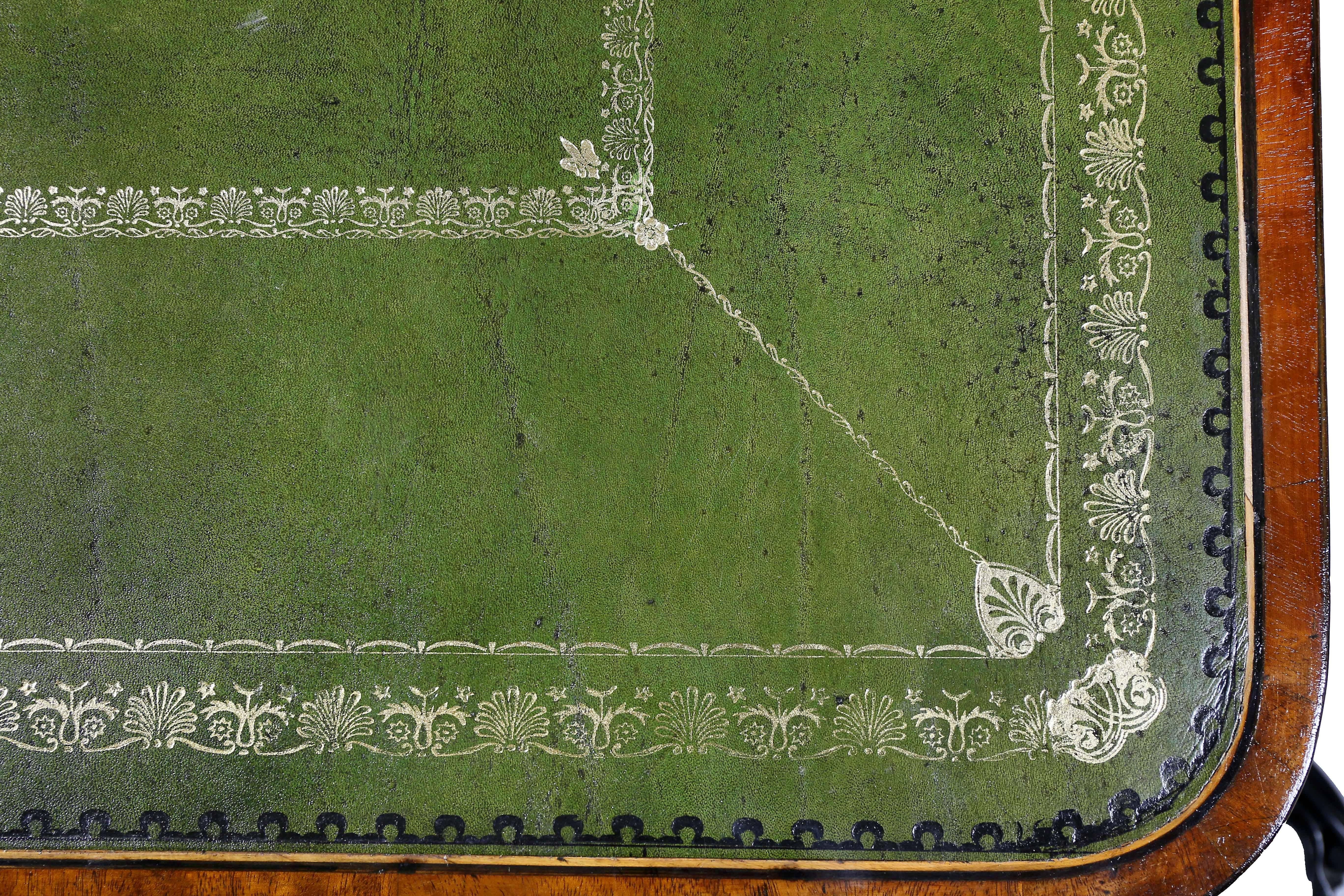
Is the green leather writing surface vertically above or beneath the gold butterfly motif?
beneath

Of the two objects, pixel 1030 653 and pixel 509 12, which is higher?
pixel 509 12

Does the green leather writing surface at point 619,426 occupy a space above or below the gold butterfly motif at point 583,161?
below

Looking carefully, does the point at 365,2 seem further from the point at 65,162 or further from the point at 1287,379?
the point at 1287,379

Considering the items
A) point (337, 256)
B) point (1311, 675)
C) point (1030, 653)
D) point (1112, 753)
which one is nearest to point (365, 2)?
point (337, 256)
